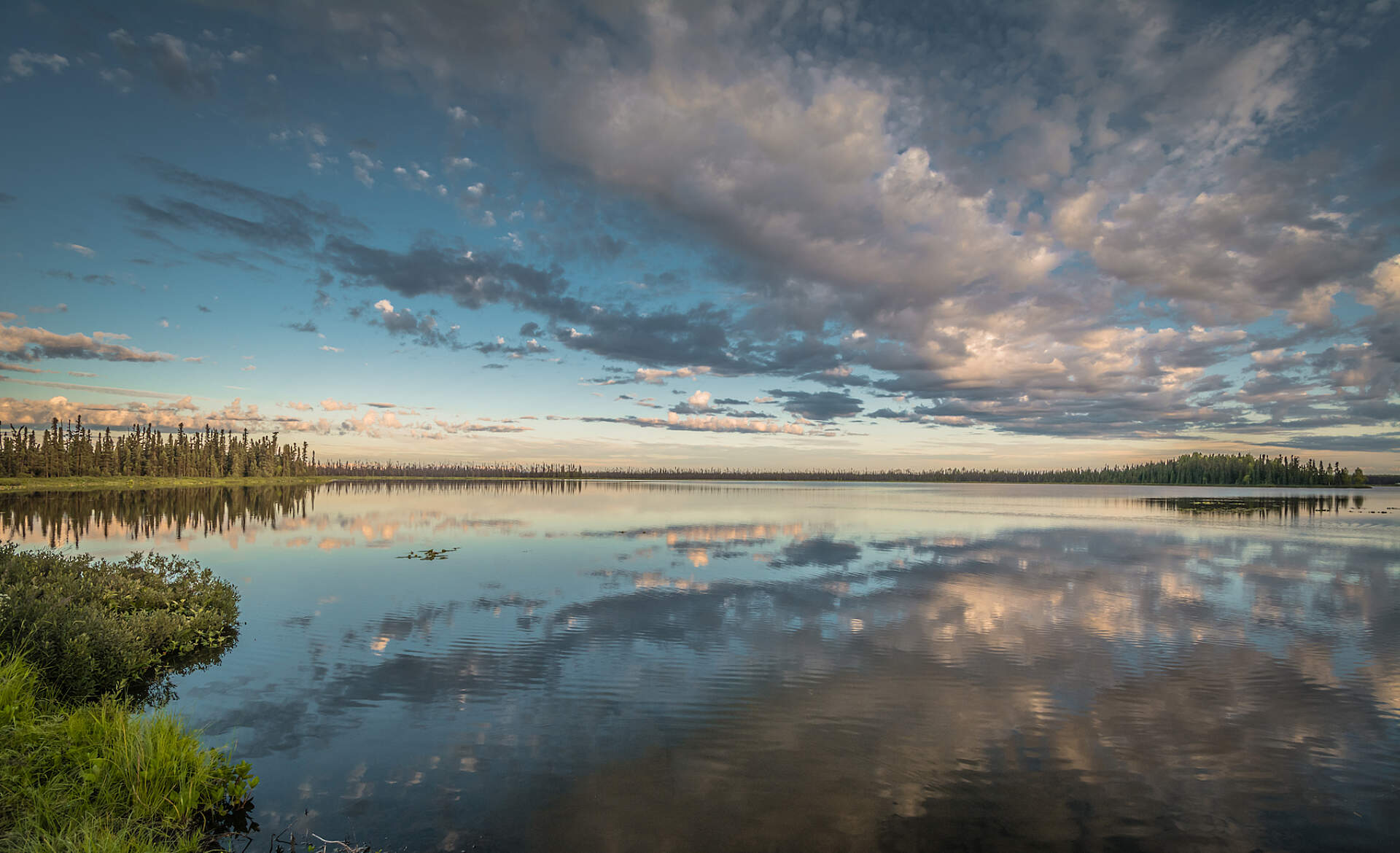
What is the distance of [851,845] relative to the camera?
7398 mm

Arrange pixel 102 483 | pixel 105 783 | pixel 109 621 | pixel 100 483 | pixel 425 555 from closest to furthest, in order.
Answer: pixel 105 783
pixel 109 621
pixel 425 555
pixel 100 483
pixel 102 483

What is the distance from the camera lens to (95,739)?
825 centimetres

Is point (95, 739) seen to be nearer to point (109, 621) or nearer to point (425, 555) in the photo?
point (109, 621)

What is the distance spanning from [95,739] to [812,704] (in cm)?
1095

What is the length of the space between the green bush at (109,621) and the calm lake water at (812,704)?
1136mm

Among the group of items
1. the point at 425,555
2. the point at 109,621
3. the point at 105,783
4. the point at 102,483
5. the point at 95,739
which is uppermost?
the point at 109,621

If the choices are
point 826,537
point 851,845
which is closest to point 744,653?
point 851,845

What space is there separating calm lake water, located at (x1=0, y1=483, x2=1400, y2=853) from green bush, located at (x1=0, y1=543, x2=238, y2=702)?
1136mm

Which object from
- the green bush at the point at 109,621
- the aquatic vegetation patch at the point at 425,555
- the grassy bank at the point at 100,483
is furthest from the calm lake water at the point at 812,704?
the grassy bank at the point at 100,483

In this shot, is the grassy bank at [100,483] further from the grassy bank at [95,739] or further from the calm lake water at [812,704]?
the grassy bank at [95,739]

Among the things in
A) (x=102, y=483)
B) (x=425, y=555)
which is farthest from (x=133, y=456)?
(x=425, y=555)

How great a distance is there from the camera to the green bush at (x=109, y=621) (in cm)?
1108

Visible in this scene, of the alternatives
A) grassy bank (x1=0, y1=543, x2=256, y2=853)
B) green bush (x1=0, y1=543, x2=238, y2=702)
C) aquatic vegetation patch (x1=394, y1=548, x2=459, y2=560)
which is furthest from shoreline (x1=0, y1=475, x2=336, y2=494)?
grassy bank (x1=0, y1=543, x2=256, y2=853)

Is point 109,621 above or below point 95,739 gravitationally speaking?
above
